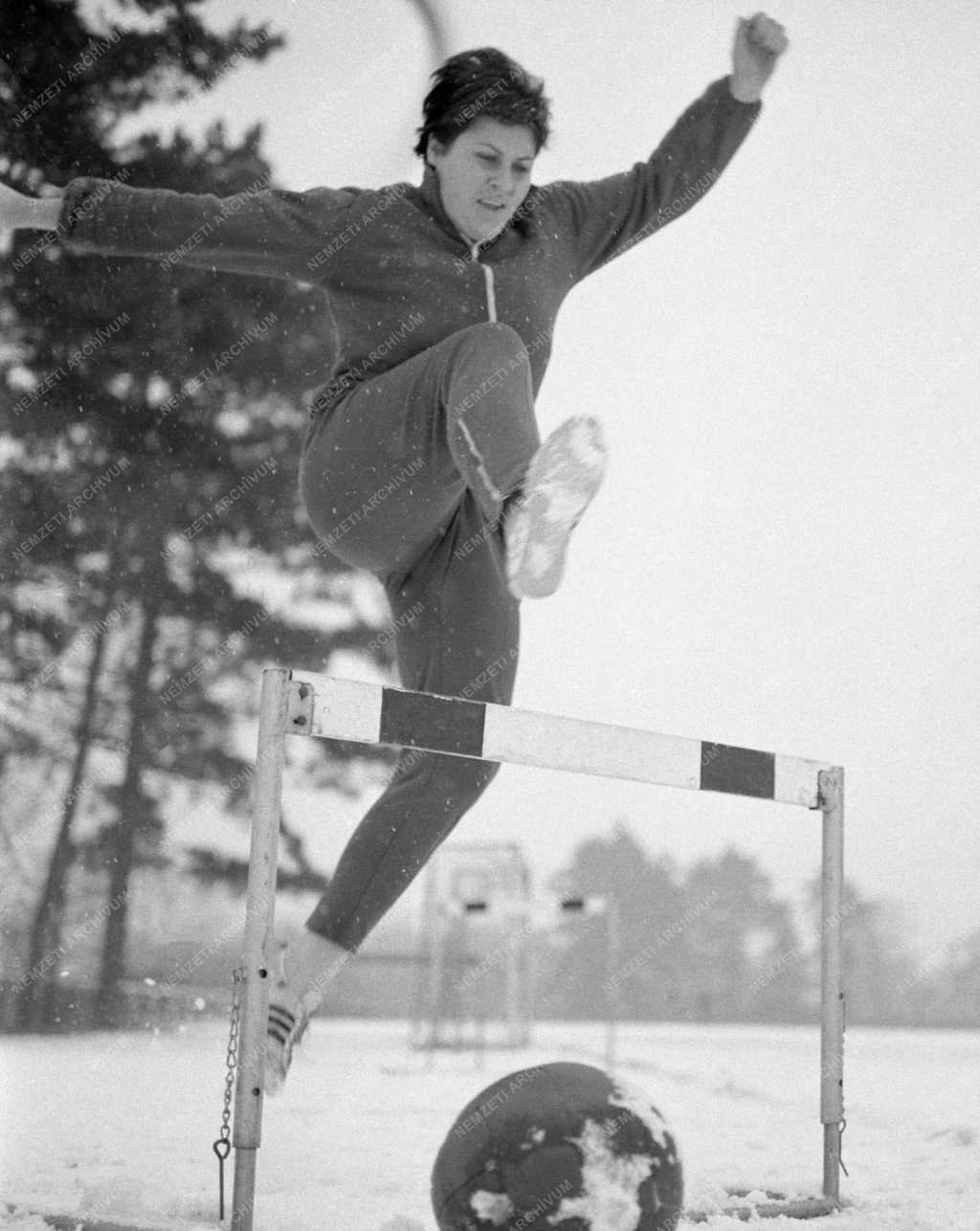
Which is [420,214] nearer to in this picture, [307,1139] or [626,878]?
[307,1139]

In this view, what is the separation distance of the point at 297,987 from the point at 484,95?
1.14m

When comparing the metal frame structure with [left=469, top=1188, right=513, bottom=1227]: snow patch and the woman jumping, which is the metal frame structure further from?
[left=469, top=1188, right=513, bottom=1227]: snow patch

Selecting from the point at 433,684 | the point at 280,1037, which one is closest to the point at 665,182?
the point at 433,684

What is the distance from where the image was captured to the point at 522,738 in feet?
4.57

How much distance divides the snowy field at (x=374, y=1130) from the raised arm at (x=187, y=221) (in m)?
1.13

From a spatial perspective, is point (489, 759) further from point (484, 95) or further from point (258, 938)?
point (484, 95)

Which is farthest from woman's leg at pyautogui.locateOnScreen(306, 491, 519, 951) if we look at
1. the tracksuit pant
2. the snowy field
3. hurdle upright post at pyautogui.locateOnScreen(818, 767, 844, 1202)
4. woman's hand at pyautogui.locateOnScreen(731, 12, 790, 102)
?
woman's hand at pyautogui.locateOnScreen(731, 12, 790, 102)

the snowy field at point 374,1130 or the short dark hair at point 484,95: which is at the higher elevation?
the short dark hair at point 484,95

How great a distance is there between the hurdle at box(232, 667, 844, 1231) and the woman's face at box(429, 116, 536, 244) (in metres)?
0.67

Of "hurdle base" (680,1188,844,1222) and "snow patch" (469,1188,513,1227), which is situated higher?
"snow patch" (469,1188,513,1227)

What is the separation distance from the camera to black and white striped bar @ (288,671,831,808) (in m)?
1.28

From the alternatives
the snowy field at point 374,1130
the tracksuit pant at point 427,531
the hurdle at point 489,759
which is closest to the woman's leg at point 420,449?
the tracksuit pant at point 427,531

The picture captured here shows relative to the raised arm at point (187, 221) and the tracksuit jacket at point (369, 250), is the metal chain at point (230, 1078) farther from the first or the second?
the raised arm at point (187, 221)

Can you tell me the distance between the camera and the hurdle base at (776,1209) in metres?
1.49
